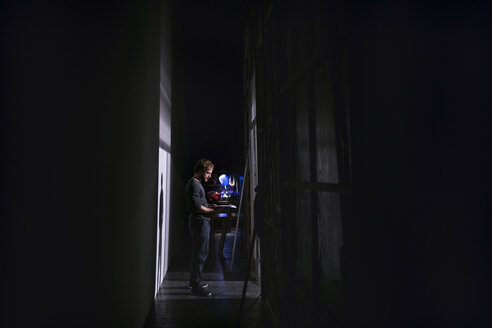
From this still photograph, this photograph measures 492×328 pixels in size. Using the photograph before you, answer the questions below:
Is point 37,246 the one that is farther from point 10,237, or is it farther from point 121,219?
point 121,219

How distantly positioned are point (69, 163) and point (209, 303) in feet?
8.72

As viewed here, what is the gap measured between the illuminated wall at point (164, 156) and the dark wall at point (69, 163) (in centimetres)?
137

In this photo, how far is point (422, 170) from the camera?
1.09 m

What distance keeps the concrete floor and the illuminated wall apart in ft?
0.84

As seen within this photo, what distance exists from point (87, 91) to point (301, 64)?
1348 millimetres

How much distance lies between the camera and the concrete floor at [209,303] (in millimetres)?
2826

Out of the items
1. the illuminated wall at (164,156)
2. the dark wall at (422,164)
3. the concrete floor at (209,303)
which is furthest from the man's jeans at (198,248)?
the dark wall at (422,164)

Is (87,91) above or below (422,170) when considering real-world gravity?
above

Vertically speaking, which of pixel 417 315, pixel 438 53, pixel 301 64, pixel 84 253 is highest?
pixel 301 64

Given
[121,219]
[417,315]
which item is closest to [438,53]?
[417,315]

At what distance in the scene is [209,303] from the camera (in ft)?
10.8

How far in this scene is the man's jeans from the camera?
3545 mm


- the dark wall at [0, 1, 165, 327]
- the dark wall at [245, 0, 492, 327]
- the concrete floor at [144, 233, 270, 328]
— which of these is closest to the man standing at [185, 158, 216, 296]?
the concrete floor at [144, 233, 270, 328]

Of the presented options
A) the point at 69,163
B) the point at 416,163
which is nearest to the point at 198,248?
the point at 69,163
